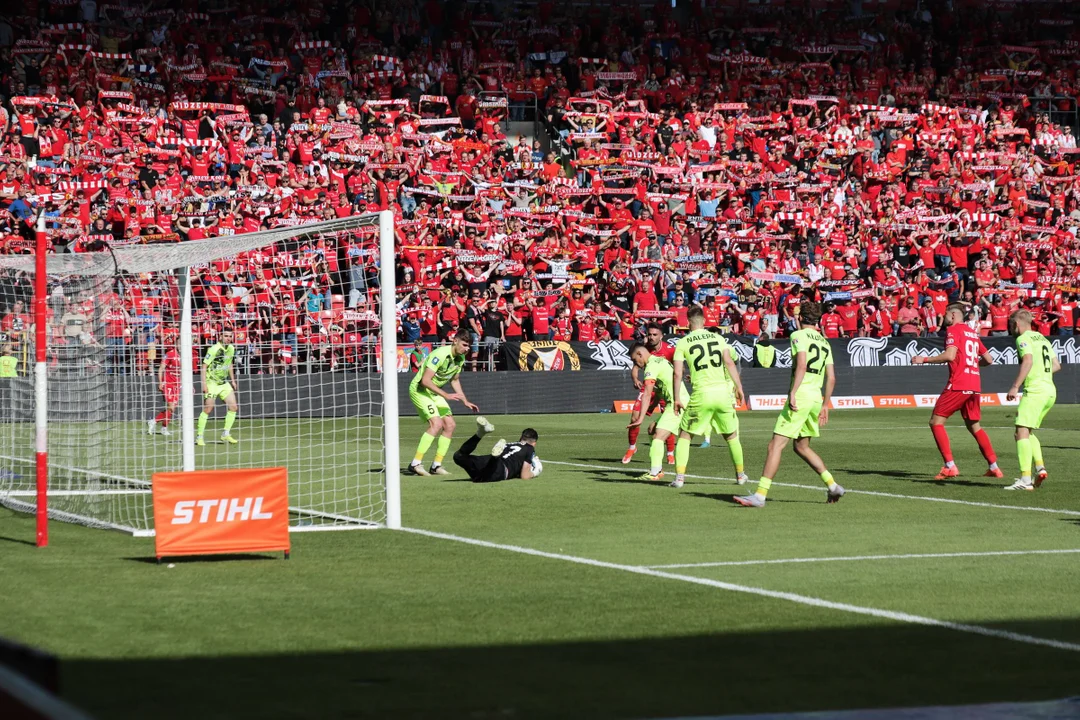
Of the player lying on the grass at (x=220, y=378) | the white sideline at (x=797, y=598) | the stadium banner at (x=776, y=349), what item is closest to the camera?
the white sideline at (x=797, y=598)

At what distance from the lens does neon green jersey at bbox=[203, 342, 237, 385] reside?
22.7m

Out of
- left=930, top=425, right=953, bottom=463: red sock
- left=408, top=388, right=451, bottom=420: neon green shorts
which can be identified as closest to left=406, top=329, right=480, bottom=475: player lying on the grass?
left=408, top=388, right=451, bottom=420: neon green shorts

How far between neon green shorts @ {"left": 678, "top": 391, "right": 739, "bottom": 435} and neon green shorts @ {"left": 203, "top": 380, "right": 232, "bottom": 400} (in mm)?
9436

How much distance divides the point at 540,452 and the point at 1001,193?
77.6 feet

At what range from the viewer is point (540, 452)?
71.3 feet

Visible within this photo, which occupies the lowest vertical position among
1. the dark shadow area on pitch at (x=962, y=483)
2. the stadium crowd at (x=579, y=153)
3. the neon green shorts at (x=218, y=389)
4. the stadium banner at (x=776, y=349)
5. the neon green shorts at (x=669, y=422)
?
the dark shadow area on pitch at (x=962, y=483)

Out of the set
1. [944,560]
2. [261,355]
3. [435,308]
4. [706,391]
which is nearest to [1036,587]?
[944,560]

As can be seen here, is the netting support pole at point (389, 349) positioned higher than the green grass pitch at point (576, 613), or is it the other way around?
the netting support pole at point (389, 349)

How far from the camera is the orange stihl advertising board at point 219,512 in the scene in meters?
9.89

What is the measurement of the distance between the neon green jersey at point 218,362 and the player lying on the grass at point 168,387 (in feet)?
8.92

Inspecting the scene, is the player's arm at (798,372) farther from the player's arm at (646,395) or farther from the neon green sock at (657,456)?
the player's arm at (646,395)

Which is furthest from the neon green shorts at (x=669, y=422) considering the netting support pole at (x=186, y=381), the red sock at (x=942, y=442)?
the netting support pole at (x=186, y=381)

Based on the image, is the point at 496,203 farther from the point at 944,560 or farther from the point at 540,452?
the point at 944,560

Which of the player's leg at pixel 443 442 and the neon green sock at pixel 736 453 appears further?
the player's leg at pixel 443 442
